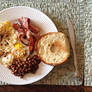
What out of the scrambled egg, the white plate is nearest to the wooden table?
the white plate

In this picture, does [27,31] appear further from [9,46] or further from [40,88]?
[40,88]

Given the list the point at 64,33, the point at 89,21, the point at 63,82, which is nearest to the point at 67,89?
the point at 63,82

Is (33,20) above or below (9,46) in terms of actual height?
above

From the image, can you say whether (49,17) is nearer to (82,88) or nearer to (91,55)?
(91,55)

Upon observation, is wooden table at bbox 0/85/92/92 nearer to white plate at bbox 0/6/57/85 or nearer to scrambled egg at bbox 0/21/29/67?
white plate at bbox 0/6/57/85

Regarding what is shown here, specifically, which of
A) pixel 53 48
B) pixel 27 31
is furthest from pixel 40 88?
pixel 27 31

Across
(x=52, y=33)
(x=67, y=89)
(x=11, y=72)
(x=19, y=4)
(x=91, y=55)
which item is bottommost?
(x=67, y=89)

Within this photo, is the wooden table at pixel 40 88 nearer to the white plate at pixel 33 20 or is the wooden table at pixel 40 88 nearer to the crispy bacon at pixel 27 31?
the white plate at pixel 33 20

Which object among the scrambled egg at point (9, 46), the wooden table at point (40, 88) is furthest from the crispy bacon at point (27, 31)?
the wooden table at point (40, 88)
